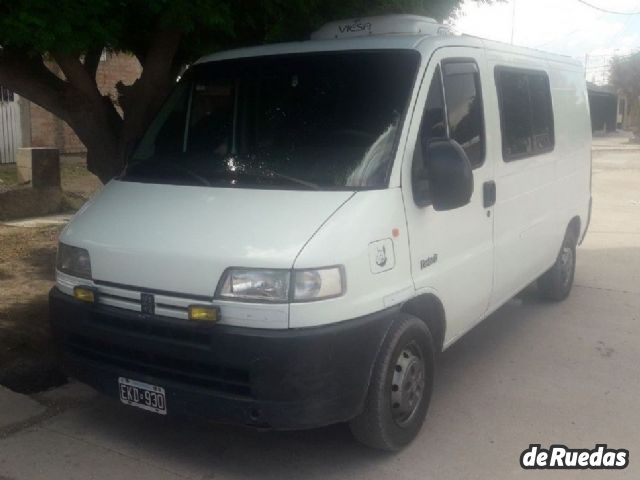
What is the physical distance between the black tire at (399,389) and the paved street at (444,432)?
0.57 ft

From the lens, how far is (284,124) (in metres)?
4.39

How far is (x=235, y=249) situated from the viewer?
3467mm

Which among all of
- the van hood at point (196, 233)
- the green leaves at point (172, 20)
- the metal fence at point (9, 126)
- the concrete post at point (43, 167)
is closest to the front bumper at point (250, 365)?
the van hood at point (196, 233)

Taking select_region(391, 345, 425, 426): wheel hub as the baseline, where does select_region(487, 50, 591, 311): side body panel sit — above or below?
above

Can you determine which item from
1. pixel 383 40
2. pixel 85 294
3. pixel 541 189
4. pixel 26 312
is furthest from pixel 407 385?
pixel 26 312

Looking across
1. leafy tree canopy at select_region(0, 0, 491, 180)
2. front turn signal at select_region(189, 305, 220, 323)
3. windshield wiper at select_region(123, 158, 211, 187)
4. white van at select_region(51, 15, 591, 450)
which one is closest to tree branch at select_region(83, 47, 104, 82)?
leafy tree canopy at select_region(0, 0, 491, 180)

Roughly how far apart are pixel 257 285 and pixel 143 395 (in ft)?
2.97

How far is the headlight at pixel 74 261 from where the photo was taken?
390 centimetres

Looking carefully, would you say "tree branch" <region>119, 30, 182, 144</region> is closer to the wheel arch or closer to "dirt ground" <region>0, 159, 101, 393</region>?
"dirt ground" <region>0, 159, 101, 393</region>

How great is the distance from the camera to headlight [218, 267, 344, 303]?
3.38m

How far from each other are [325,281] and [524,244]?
2655 millimetres

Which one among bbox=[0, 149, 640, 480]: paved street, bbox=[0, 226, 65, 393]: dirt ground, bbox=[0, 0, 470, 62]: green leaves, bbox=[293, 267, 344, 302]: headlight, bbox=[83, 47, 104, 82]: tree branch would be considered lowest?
bbox=[0, 149, 640, 480]: paved street

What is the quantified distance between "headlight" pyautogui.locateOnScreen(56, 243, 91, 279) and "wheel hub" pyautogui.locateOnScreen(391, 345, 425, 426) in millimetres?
1728

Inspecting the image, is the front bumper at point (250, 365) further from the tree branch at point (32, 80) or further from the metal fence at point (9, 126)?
the metal fence at point (9, 126)
